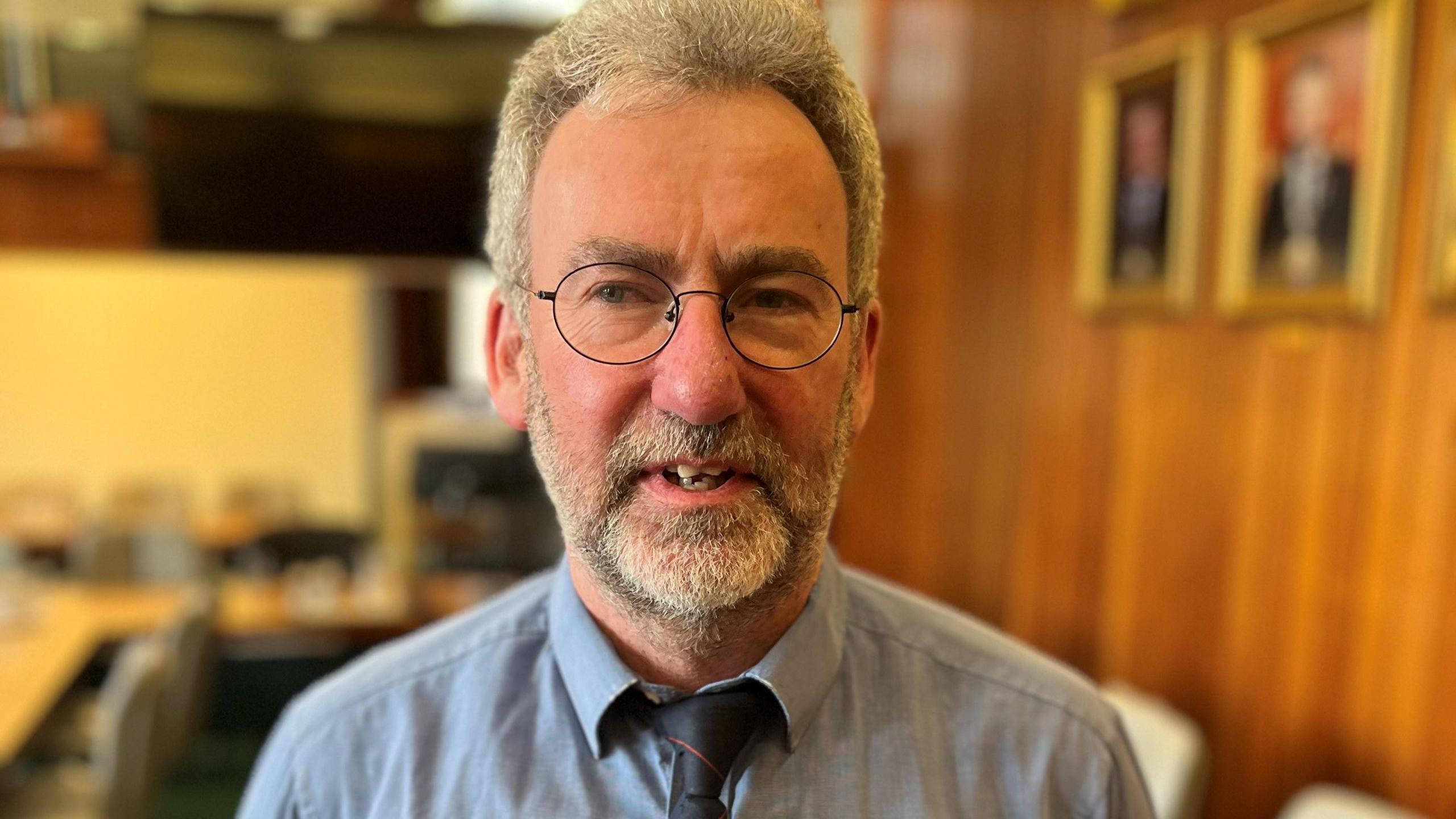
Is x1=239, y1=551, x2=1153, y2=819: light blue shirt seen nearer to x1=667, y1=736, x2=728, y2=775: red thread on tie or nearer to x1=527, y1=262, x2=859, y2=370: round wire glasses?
x1=667, y1=736, x2=728, y2=775: red thread on tie

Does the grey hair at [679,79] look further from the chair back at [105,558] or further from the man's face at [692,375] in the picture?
the chair back at [105,558]

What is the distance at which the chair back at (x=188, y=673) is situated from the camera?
11.7 feet

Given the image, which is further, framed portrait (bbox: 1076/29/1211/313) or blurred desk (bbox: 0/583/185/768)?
blurred desk (bbox: 0/583/185/768)

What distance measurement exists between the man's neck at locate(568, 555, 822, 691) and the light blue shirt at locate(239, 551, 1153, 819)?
0.02 metres

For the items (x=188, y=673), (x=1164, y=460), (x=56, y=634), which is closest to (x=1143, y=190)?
(x=1164, y=460)

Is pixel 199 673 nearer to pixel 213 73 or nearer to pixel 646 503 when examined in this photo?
pixel 213 73

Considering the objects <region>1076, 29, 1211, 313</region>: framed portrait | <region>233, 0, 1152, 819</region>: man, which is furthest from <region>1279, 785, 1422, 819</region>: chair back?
<region>1076, 29, 1211, 313</region>: framed portrait

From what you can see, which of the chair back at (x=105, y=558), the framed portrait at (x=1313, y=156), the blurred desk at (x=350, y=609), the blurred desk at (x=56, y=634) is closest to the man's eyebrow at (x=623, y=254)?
the framed portrait at (x=1313, y=156)

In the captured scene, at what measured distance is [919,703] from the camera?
1064mm

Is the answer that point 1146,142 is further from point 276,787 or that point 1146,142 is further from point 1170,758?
point 276,787

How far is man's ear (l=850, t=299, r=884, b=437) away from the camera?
3.38 feet

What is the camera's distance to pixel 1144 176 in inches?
103

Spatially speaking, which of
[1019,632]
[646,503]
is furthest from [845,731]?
[1019,632]

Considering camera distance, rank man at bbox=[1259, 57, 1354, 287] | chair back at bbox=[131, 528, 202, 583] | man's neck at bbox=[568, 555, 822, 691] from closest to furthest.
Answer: man's neck at bbox=[568, 555, 822, 691]
man at bbox=[1259, 57, 1354, 287]
chair back at bbox=[131, 528, 202, 583]
